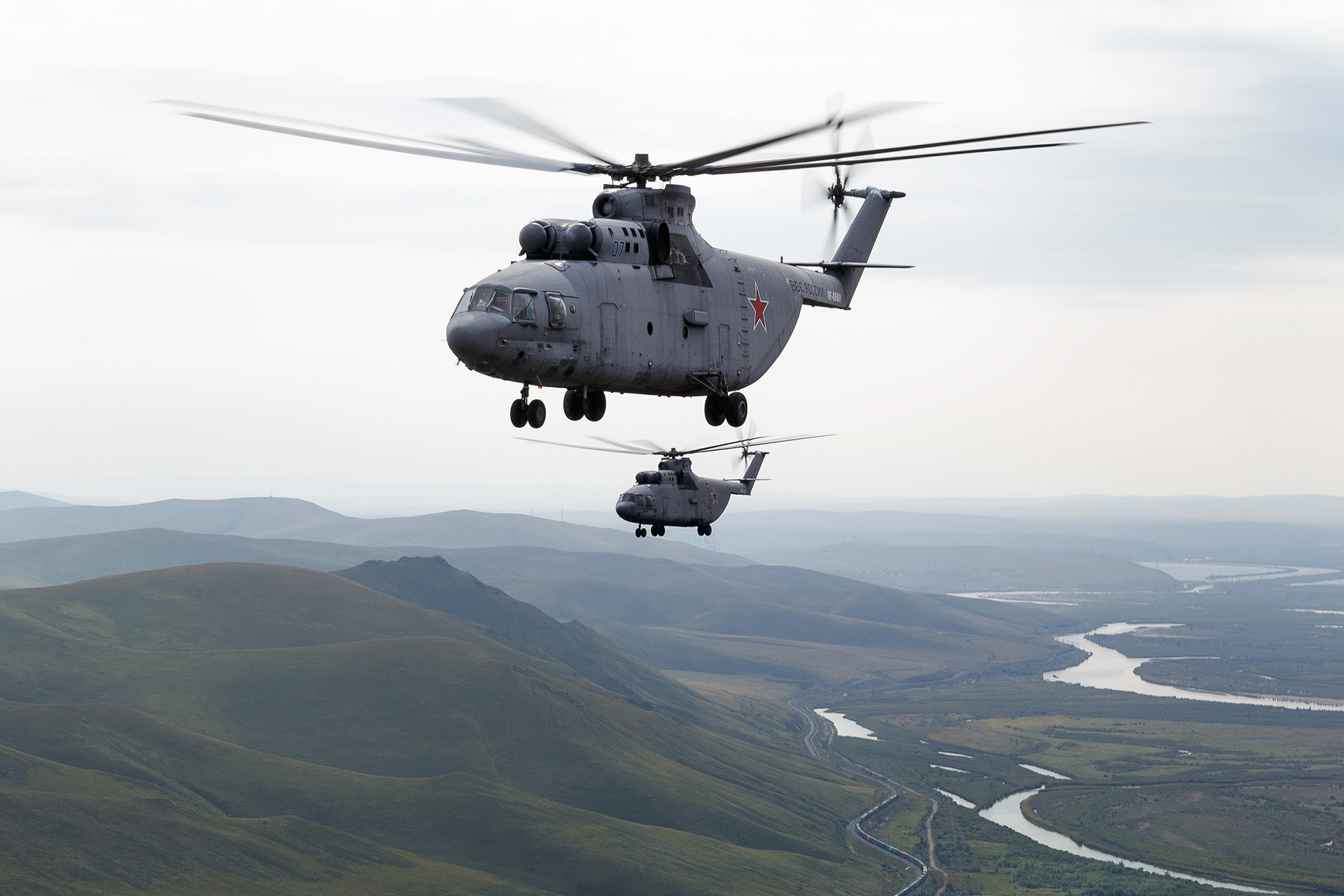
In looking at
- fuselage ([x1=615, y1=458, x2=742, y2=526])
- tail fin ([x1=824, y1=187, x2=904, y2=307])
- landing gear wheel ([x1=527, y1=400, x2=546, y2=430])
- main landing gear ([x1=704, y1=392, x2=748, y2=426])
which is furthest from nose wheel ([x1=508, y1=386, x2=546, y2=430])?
fuselage ([x1=615, y1=458, x2=742, y2=526])

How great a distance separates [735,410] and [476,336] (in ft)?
42.1

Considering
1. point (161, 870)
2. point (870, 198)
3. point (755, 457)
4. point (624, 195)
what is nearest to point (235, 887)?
point (161, 870)

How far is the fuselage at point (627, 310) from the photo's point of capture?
40.2 meters

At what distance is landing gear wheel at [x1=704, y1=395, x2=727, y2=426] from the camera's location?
160ft

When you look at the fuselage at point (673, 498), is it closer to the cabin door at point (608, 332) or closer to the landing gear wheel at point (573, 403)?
the landing gear wheel at point (573, 403)

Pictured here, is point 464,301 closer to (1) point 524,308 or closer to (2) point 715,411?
(1) point 524,308

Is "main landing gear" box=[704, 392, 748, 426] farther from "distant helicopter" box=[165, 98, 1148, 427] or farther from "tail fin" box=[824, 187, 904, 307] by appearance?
"tail fin" box=[824, 187, 904, 307]

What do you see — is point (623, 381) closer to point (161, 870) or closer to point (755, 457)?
point (755, 457)

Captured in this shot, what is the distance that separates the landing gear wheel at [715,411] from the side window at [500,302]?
438 inches

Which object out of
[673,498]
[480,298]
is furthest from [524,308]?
[673,498]

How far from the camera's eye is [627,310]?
4412 cm

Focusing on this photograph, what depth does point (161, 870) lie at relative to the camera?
19625cm

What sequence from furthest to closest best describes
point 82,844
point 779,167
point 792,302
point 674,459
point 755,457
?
point 82,844, point 755,457, point 674,459, point 792,302, point 779,167

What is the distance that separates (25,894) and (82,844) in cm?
1993
